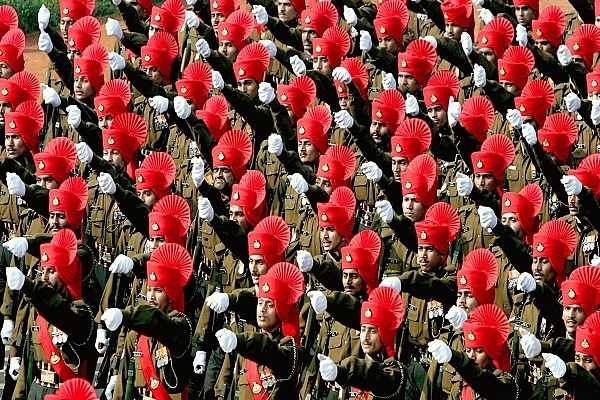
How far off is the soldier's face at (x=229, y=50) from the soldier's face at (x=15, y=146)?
→ 244cm

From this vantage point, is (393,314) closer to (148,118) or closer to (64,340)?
(64,340)

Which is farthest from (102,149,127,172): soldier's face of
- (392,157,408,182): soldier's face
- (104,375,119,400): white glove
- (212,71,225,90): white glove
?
(104,375,119,400): white glove

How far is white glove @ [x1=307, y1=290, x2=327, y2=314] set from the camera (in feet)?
40.3

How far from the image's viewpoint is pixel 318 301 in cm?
1227

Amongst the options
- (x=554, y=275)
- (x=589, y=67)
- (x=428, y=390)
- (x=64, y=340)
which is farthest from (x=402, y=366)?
(x=589, y=67)

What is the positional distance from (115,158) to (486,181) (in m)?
3.07

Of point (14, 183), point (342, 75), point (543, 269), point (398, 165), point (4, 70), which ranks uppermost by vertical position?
point (543, 269)

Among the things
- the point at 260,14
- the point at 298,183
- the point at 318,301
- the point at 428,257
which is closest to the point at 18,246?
the point at 298,183

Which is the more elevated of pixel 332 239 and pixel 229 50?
pixel 332 239

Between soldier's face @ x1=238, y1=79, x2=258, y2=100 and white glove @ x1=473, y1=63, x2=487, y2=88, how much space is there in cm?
192

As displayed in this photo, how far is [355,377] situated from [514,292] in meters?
2.30

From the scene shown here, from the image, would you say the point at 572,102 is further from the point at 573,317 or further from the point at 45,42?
the point at 45,42

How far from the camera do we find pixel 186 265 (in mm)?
13047

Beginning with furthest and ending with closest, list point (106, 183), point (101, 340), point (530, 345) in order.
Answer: point (106, 183) < point (101, 340) < point (530, 345)
